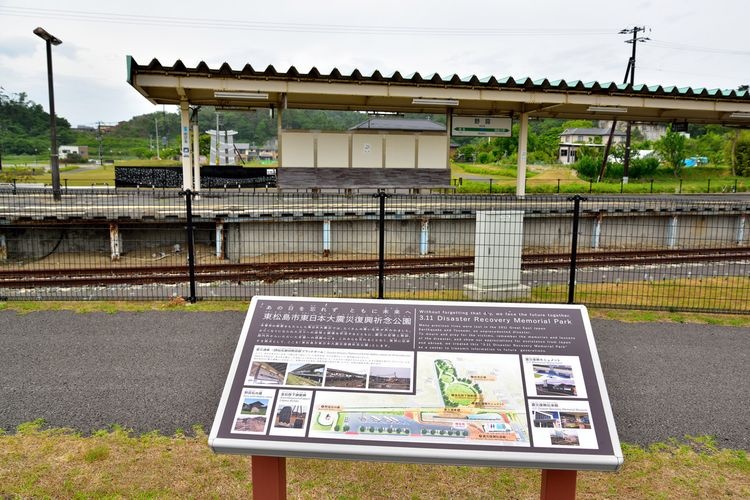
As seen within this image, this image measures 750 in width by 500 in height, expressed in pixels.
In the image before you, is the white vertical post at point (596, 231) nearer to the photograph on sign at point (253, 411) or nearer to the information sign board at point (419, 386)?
the information sign board at point (419, 386)

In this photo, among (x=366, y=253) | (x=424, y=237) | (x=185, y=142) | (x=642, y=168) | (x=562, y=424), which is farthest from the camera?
(x=642, y=168)

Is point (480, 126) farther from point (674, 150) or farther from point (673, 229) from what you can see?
point (674, 150)

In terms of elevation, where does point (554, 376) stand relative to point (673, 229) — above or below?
above

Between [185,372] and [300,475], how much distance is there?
2339 mm

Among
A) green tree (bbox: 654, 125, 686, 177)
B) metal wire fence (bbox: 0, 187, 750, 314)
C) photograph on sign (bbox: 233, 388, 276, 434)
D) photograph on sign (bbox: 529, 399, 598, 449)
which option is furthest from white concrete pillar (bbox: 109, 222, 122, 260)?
green tree (bbox: 654, 125, 686, 177)

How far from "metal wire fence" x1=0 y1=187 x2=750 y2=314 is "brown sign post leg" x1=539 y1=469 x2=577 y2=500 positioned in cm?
539

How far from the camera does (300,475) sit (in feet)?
14.5

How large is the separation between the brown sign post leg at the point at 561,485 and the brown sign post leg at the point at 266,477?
160 centimetres

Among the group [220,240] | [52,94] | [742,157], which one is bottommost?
[220,240]

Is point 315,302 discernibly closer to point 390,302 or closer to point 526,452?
point 390,302

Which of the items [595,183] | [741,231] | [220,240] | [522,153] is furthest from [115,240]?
[595,183]

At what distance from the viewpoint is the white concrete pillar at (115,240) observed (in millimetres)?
14320

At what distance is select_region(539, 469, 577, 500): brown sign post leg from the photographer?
11.1 ft

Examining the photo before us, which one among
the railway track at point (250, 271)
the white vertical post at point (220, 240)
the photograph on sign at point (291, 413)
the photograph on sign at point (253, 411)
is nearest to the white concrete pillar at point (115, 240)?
the railway track at point (250, 271)
